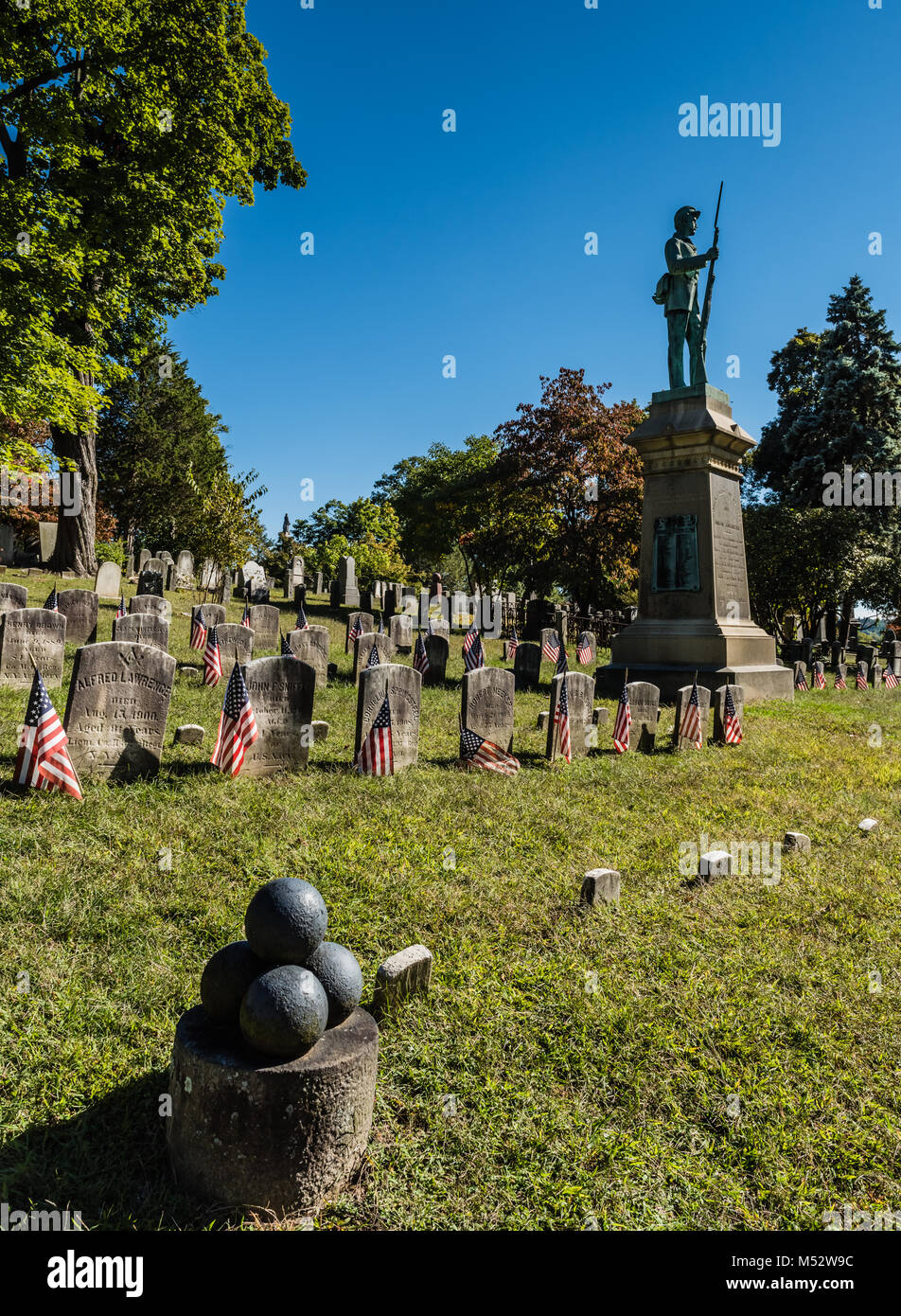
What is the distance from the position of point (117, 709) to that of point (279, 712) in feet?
4.77

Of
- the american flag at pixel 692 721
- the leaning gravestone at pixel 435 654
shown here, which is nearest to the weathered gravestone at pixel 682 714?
the american flag at pixel 692 721

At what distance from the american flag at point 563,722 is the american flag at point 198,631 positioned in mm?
8241

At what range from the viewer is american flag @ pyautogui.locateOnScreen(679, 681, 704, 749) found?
9.30 metres

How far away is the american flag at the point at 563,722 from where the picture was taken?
812 centimetres

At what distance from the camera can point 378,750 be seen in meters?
6.94

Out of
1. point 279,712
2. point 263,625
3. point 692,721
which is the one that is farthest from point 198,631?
point 692,721

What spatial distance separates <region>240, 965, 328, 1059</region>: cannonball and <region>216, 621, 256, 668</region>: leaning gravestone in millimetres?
9506

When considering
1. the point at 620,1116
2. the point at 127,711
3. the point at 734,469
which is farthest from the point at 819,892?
the point at 734,469

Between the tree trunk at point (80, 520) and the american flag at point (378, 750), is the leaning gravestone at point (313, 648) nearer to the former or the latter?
the american flag at point (378, 750)

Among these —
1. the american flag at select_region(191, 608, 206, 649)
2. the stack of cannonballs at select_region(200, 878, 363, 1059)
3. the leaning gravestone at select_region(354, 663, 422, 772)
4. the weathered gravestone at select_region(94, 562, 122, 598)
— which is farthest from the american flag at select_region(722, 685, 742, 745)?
the weathered gravestone at select_region(94, 562, 122, 598)

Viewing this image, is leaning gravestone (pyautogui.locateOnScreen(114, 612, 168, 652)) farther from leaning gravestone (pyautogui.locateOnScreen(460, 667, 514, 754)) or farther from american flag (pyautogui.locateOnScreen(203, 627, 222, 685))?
leaning gravestone (pyautogui.locateOnScreen(460, 667, 514, 754))
